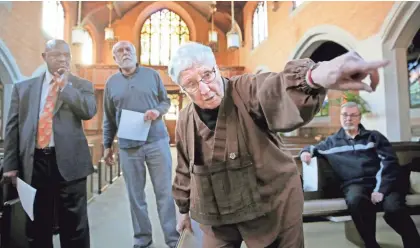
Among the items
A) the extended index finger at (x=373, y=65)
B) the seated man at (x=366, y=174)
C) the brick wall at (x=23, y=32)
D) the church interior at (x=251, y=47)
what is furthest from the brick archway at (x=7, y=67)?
the extended index finger at (x=373, y=65)

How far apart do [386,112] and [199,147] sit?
4081 millimetres

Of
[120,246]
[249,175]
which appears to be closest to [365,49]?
[120,246]

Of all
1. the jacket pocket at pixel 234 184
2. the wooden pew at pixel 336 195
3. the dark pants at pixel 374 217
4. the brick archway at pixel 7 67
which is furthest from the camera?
the brick archway at pixel 7 67

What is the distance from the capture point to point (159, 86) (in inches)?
86.8

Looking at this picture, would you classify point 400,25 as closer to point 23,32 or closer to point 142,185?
point 142,185

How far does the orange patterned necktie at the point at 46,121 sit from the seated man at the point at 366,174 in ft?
5.83

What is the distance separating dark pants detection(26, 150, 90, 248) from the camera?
1.57 meters

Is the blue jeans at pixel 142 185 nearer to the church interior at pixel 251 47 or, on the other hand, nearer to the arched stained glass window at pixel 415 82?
the church interior at pixel 251 47

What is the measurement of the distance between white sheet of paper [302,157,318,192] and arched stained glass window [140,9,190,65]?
11.8 meters

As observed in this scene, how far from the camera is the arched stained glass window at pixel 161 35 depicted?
45.2ft

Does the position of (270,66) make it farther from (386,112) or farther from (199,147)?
(199,147)

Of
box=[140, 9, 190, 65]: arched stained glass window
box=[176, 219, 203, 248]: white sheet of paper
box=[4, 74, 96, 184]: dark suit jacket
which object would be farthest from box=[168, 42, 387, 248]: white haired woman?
box=[140, 9, 190, 65]: arched stained glass window

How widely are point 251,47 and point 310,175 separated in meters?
9.24

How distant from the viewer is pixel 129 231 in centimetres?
263
